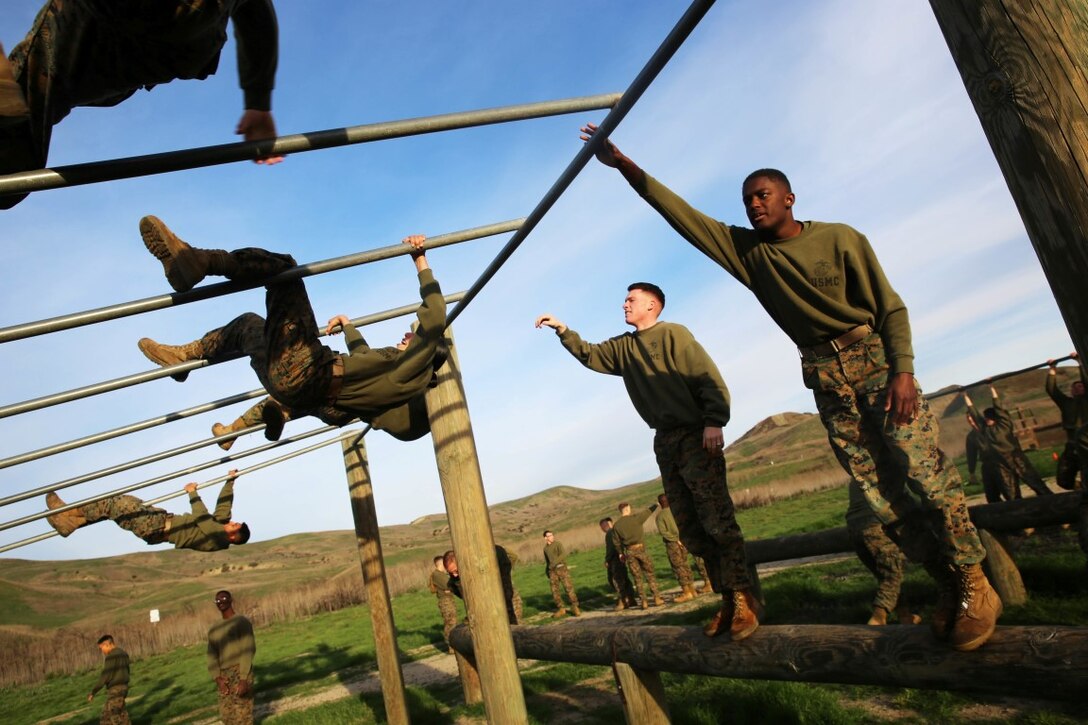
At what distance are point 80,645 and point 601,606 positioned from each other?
23.7 meters

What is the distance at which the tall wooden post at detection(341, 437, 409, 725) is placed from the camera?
7.00 m

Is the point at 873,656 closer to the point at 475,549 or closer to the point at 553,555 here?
the point at 475,549

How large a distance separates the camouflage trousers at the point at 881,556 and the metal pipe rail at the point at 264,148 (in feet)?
16.0

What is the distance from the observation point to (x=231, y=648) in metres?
8.85

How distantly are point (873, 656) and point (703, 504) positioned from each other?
103 centimetres

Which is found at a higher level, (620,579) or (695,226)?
(695,226)

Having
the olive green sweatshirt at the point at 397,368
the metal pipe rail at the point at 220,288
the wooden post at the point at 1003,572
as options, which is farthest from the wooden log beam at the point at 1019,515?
the metal pipe rail at the point at 220,288

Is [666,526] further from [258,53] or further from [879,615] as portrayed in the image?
[258,53]

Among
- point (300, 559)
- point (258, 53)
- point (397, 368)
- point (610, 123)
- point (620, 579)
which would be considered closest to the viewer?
point (258, 53)

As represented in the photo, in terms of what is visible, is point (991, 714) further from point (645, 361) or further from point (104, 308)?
point (104, 308)

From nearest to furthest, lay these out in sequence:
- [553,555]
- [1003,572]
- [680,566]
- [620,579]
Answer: [1003,572], [680,566], [620,579], [553,555]

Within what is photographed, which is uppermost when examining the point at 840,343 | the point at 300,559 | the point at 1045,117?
the point at 300,559

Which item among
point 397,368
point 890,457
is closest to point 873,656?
point 890,457

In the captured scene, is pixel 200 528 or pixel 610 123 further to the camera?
pixel 200 528
